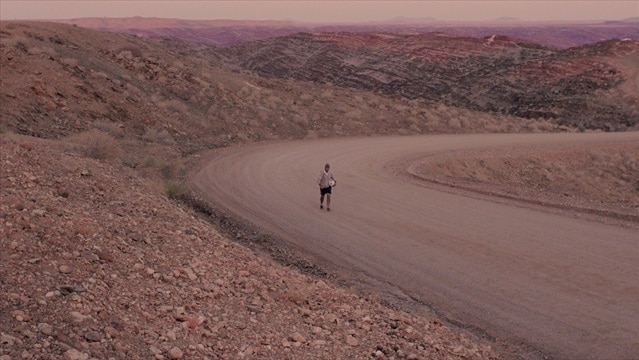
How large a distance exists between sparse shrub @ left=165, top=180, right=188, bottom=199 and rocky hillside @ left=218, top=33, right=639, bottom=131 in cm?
3747

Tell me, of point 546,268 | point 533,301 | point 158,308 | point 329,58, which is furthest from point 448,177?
point 329,58

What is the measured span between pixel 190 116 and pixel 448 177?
16.0 m

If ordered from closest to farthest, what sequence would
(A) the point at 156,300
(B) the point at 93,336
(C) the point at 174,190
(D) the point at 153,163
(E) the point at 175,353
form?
(B) the point at 93,336
(E) the point at 175,353
(A) the point at 156,300
(C) the point at 174,190
(D) the point at 153,163

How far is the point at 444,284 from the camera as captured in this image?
1103 cm

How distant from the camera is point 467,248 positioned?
42.9ft

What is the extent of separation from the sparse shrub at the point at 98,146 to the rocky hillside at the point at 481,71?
3786cm

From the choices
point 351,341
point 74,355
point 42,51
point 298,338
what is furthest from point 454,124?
point 74,355

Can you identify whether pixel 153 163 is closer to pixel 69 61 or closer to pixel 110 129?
pixel 110 129

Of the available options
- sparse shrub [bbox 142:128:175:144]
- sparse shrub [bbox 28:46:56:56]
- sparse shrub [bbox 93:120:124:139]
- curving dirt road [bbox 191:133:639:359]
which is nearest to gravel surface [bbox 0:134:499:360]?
curving dirt road [bbox 191:133:639:359]

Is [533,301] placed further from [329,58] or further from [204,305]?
[329,58]

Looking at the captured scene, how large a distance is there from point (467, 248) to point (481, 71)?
51.3 m

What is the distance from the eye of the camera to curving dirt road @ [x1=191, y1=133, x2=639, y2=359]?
31.0 ft

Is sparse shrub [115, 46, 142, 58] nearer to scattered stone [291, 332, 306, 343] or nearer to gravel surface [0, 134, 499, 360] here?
gravel surface [0, 134, 499, 360]

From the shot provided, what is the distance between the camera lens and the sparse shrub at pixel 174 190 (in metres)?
16.5
